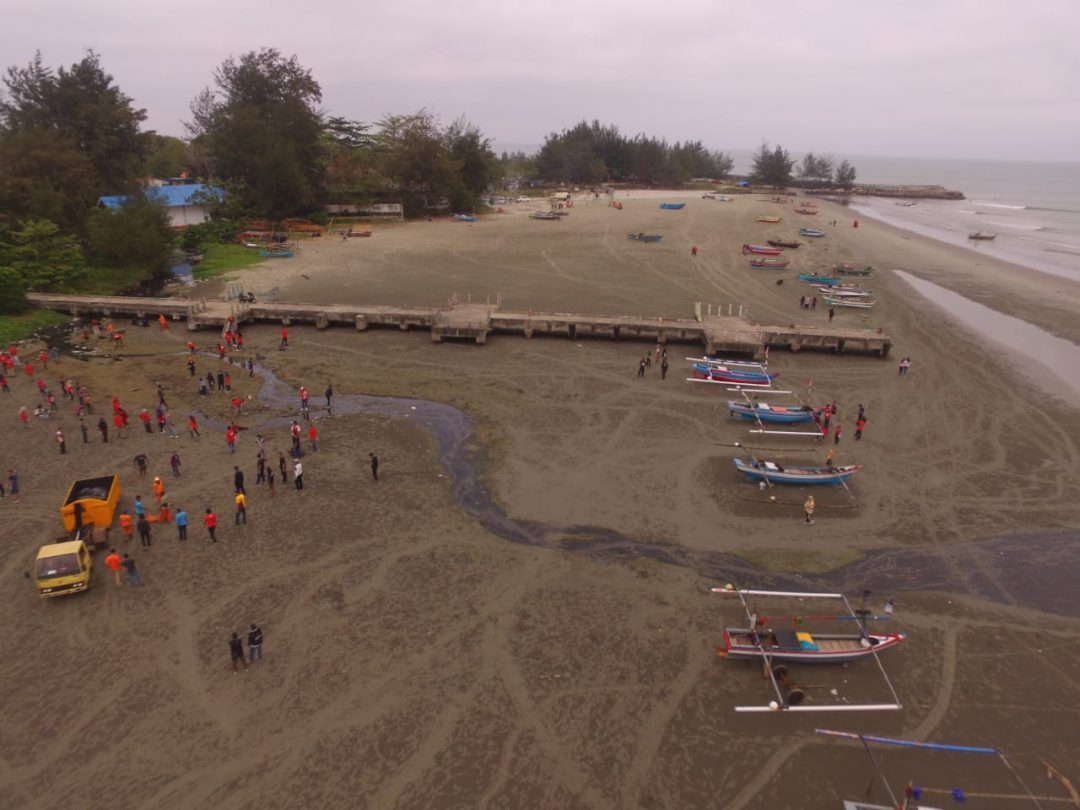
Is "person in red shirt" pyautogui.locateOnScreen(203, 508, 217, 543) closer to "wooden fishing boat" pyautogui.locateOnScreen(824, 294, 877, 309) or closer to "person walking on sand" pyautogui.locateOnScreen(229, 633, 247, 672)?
"person walking on sand" pyautogui.locateOnScreen(229, 633, 247, 672)

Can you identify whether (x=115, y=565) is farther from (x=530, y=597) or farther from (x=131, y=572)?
(x=530, y=597)

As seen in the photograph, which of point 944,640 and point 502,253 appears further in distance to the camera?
point 502,253

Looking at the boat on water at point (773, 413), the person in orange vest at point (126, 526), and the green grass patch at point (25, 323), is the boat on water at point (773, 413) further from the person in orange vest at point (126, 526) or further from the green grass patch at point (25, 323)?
the green grass patch at point (25, 323)

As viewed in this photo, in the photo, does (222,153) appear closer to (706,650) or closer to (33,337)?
(33,337)

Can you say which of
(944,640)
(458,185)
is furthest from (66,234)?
(944,640)

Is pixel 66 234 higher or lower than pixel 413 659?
higher

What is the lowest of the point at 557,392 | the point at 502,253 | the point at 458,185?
the point at 557,392

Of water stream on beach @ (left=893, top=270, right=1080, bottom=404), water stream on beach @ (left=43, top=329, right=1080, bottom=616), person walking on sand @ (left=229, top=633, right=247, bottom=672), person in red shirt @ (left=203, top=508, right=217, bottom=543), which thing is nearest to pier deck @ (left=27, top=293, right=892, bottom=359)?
water stream on beach @ (left=893, top=270, right=1080, bottom=404)
